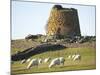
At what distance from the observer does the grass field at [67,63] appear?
2.40m

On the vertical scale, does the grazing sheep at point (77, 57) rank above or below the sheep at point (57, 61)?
above

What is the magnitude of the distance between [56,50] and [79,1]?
66 centimetres

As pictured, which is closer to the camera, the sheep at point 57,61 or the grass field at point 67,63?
Result: the grass field at point 67,63

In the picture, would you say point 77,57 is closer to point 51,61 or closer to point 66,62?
point 66,62

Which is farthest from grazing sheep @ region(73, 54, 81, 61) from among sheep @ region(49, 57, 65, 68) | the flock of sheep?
sheep @ region(49, 57, 65, 68)

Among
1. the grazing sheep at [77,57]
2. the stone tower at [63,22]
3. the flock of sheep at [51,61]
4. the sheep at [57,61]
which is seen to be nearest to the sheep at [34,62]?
the flock of sheep at [51,61]

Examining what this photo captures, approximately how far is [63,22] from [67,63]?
0.49 meters

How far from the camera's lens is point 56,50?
255cm

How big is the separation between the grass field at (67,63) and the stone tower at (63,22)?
0.21 m

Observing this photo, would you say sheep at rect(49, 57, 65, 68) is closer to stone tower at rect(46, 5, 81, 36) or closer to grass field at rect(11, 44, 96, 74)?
grass field at rect(11, 44, 96, 74)

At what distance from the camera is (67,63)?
8.52ft

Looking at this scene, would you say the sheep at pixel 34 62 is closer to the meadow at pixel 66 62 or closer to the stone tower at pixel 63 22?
the meadow at pixel 66 62

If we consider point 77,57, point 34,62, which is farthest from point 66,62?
point 34,62
